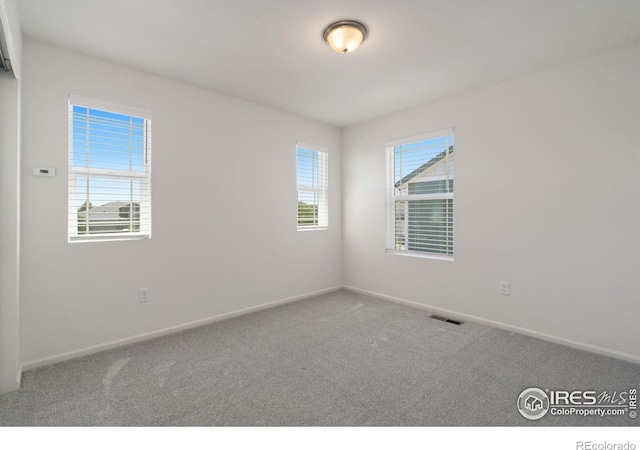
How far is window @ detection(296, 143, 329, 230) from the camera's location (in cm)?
444

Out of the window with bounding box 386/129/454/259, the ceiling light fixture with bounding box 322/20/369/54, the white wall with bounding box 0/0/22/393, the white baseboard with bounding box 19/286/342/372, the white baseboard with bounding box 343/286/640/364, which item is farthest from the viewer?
the window with bounding box 386/129/454/259

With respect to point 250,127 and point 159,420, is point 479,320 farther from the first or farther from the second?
point 250,127

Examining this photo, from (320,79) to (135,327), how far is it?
3.01 m

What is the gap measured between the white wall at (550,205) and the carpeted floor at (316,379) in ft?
1.15

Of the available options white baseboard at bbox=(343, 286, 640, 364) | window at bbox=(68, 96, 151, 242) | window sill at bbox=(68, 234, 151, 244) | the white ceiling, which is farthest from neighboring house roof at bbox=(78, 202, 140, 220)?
white baseboard at bbox=(343, 286, 640, 364)

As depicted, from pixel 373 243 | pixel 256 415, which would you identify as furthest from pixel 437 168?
pixel 256 415

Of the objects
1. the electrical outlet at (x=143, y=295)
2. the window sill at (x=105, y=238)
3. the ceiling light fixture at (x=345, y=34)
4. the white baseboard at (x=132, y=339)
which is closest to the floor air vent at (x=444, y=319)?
the white baseboard at (x=132, y=339)

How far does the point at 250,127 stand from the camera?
378cm

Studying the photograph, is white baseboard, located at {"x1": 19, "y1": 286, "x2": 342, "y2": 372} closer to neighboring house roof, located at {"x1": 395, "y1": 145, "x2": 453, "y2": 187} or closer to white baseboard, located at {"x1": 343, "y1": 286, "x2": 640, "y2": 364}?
white baseboard, located at {"x1": 343, "y1": 286, "x2": 640, "y2": 364}

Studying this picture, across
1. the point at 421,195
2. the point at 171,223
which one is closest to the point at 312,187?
the point at 421,195

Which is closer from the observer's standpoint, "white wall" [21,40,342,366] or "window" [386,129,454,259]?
"white wall" [21,40,342,366]

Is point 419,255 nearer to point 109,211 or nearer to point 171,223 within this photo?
point 171,223

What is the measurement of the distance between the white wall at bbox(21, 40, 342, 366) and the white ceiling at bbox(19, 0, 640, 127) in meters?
0.31

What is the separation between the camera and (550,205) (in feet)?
9.61
